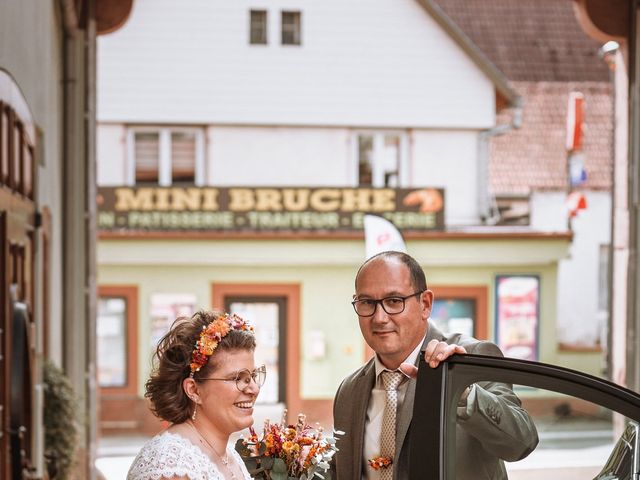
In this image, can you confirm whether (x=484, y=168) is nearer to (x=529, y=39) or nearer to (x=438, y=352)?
(x=529, y=39)

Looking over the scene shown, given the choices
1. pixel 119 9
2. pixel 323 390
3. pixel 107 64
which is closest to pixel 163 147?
pixel 107 64

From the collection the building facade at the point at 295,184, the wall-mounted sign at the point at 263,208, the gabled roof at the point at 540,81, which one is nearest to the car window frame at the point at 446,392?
the building facade at the point at 295,184

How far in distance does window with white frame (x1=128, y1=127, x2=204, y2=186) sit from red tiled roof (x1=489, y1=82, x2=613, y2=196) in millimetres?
5547

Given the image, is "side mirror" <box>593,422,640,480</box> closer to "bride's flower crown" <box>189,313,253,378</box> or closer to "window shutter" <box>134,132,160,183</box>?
"bride's flower crown" <box>189,313,253,378</box>

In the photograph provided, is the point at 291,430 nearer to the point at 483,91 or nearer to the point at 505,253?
the point at 505,253

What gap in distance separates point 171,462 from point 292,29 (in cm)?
1448

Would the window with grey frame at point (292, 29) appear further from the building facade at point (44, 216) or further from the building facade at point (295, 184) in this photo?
the building facade at point (44, 216)

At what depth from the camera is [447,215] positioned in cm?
1666

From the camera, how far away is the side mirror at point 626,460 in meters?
2.30

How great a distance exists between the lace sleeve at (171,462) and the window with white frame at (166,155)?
13.8m

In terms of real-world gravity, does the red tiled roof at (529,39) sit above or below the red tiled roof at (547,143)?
above

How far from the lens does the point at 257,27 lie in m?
16.2

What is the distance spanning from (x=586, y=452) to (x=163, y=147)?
14.0 meters

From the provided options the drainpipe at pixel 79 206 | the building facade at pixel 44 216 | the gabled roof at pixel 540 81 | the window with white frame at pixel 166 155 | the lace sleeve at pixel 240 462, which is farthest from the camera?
the gabled roof at pixel 540 81
